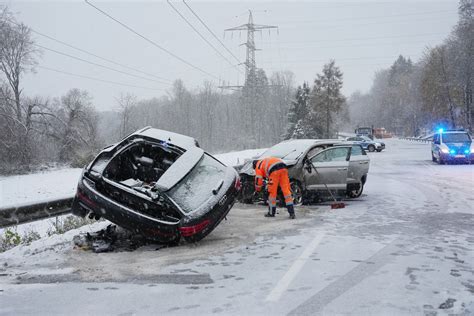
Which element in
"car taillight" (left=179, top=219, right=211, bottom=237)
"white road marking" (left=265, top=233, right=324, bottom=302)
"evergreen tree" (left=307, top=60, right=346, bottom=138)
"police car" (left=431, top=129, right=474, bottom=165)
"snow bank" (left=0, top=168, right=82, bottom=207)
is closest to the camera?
"white road marking" (left=265, top=233, right=324, bottom=302)

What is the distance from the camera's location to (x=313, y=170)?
10.8 meters

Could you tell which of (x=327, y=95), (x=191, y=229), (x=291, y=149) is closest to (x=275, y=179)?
(x=291, y=149)

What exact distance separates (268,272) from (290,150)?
19.8 ft

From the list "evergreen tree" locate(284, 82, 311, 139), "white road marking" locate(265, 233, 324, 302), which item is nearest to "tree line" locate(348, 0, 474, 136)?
"evergreen tree" locate(284, 82, 311, 139)

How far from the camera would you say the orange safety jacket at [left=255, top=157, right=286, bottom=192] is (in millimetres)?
8836

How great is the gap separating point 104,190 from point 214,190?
5.57 ft

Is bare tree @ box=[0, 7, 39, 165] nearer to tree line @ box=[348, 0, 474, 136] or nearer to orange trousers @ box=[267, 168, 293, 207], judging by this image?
orange trousers @ box=[267, 168, 293, 207]

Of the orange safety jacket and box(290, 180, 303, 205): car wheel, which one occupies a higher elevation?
the orange safety jacket

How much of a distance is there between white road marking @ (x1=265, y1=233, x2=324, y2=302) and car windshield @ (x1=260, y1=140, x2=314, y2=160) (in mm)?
3936

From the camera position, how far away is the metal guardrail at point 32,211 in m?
6.69

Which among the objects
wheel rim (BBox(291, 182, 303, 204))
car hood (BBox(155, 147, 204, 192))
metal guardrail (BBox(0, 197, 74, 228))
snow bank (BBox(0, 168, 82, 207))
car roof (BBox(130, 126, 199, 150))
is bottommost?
snow bank (BBox(0, 168, 82, 207))

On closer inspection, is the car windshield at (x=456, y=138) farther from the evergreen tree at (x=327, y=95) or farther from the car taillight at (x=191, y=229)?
the evergreen tree at (x=327, y=95)

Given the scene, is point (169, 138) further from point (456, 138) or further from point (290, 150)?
point (456, 138)

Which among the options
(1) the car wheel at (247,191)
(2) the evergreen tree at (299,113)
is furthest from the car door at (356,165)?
(2) the evergreen tree at (299,113)
